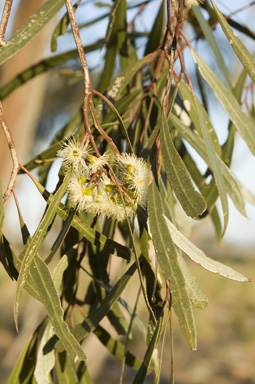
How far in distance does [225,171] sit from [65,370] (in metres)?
0.39

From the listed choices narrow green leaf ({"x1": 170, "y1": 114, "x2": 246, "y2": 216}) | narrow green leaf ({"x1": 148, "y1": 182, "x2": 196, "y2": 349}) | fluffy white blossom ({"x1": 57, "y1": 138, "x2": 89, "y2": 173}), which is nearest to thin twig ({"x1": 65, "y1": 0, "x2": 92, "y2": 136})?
fluffy white blossom ({"x1": 57, "y1": 138, "x2": 89, "y2": 173})

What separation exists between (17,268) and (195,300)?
206 mm

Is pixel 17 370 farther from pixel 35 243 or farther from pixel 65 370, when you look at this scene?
pixel 35 243

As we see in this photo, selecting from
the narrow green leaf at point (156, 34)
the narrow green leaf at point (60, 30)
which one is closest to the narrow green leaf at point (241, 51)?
the narrow green leaf at point (60, 30)

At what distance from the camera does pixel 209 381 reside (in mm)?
4207

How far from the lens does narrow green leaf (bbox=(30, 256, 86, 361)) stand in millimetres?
529

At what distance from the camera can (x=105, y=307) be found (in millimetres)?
672

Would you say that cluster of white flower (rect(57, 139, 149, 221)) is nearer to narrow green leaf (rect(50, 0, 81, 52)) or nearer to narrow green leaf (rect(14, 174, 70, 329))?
narrow green leaf (rect(14, 174, 70, 329))

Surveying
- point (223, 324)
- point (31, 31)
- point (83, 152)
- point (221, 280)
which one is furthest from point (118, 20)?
point (221, 280)

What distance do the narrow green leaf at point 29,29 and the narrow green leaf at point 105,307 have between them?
0.30 meters

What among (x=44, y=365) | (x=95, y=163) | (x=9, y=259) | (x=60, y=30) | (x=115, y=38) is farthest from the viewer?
(x=115, y=38)

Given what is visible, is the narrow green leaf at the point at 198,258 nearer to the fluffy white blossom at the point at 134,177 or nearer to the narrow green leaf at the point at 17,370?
the fluffy white blossom at the point at 134,177

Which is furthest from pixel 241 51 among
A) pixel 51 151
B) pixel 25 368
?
pixel 25 368

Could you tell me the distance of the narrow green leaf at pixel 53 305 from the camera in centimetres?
53
